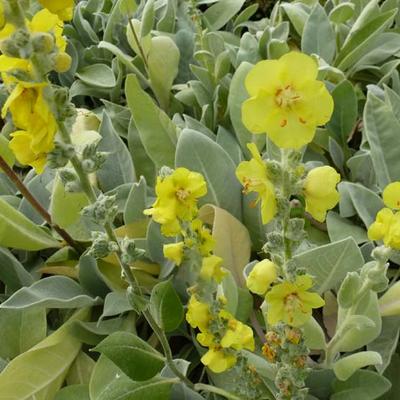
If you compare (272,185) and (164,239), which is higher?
(272,185)

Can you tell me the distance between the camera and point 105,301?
3.18 ft

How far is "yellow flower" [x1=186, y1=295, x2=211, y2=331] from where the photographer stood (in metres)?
0.70

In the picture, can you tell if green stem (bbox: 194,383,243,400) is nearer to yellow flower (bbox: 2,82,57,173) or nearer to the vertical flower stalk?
the vertical flower stalk

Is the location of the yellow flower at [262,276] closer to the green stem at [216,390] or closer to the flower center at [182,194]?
the flower center at [182,194]

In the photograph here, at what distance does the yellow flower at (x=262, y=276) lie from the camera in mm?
636

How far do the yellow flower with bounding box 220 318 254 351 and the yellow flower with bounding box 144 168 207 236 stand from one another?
0.49ft

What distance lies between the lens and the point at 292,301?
2.12 feet

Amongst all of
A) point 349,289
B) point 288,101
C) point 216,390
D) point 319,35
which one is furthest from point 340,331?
point 319,35

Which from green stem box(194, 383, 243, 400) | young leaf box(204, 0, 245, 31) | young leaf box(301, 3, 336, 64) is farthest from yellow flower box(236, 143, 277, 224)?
young leaf box(204, 0, 245, 31)

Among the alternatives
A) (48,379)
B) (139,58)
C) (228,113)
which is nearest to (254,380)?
(48,379)

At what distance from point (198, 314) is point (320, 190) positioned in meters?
0.21

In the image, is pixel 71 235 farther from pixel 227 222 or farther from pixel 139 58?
pixel 139 58

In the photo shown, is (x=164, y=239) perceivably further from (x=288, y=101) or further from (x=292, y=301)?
(x=288, y=101)

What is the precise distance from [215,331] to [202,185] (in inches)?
7.1
